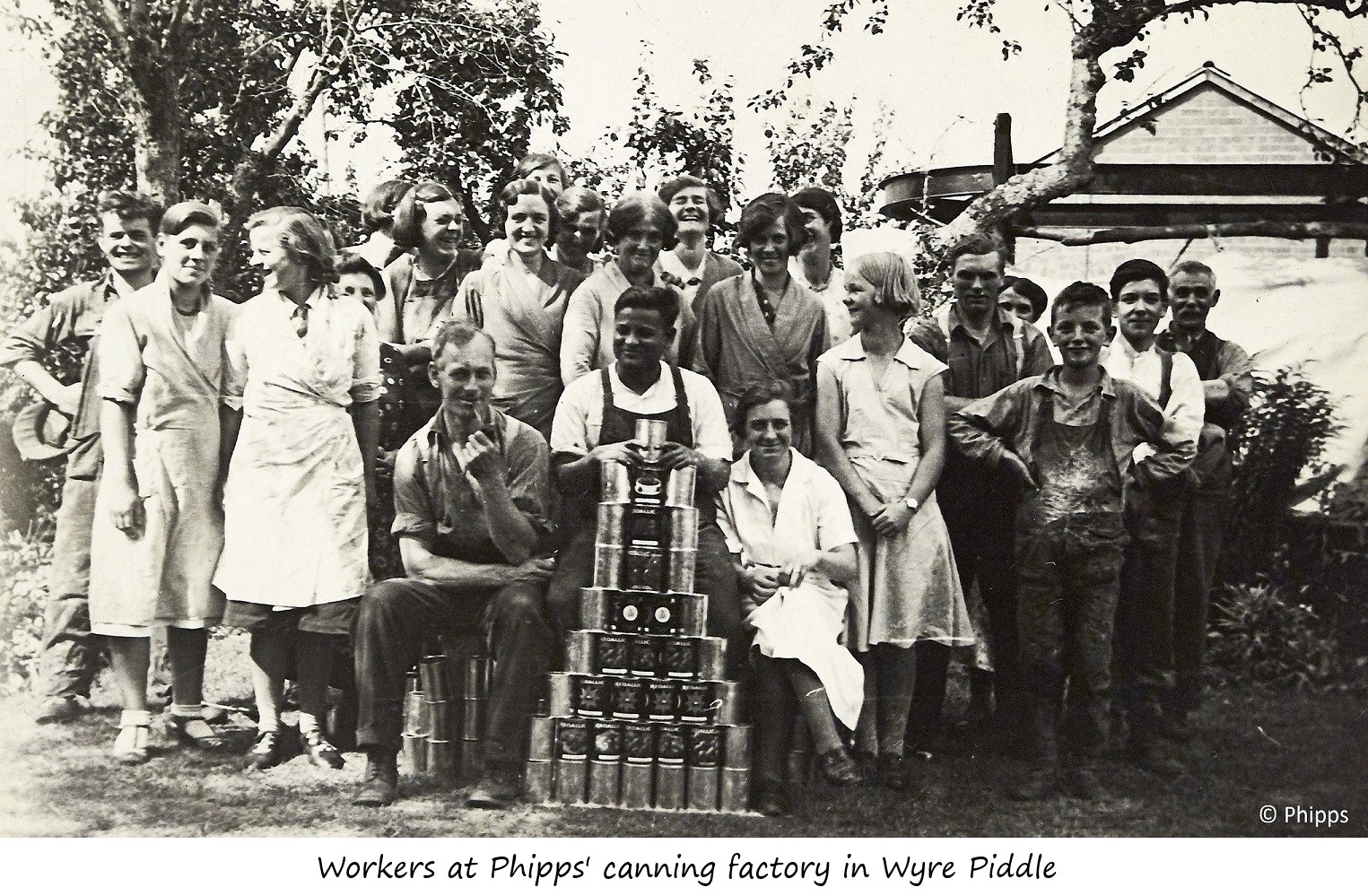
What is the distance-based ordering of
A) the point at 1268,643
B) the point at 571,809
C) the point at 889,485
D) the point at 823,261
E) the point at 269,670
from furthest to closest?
1. the point at 1268,643
2. the point at 823,261
3. the point at 889,485
4. the point at 269,670
5. the point at 571,809

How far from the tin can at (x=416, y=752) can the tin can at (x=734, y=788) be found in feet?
3.84

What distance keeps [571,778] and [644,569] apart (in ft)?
2.81

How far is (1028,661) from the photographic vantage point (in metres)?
5.85

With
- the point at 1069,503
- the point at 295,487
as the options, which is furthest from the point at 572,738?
the point at 1069,503

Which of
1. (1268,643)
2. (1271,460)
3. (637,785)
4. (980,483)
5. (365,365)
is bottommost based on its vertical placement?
(637,785)

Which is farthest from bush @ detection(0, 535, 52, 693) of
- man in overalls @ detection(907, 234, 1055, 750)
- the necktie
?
man in overalls @ detection(907, 234, 1055, 750)

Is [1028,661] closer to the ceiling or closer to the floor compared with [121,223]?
closer to the floor

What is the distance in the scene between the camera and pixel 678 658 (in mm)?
5527

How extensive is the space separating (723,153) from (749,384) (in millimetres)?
1550

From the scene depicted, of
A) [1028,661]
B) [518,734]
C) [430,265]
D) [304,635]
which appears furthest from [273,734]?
[1028,661]

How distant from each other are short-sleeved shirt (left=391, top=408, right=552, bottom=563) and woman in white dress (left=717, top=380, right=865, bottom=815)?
791 millimetres

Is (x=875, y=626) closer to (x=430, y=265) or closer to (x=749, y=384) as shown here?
(x=749, y=384)

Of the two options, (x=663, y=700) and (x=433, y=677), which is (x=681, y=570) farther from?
(x=433, y=677)

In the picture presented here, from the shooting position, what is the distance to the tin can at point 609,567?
18.1 ft
